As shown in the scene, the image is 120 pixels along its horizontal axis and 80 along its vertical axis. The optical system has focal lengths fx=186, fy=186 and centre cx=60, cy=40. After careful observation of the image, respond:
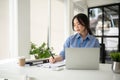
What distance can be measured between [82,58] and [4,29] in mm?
1792

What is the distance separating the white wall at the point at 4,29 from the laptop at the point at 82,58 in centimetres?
166

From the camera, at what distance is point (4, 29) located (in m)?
2.99

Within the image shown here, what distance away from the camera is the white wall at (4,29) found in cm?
294

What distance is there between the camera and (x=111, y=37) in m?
6.30

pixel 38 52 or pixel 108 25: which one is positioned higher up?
pixel 108 25

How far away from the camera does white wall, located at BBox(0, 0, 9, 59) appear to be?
2944 mm

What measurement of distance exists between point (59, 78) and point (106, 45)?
5305mm

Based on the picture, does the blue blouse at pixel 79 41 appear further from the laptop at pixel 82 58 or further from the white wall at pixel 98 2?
the white wall at pixel 98 2

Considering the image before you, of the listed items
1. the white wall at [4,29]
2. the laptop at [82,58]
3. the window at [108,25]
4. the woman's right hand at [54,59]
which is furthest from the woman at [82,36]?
the window at [108,25]

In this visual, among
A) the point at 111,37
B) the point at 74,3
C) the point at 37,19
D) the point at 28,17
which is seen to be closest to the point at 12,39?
the point at 28,17

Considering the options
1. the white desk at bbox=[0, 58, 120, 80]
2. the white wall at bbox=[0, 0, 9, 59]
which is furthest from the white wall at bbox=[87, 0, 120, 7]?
the white desk at bbox=[0, 58, 120, 80]

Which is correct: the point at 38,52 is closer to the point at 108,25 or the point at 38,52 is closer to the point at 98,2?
the point at 108,25

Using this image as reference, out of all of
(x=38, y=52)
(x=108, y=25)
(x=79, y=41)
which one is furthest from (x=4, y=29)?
(x=108, y=25)

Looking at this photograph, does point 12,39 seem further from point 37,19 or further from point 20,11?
point 37,19
